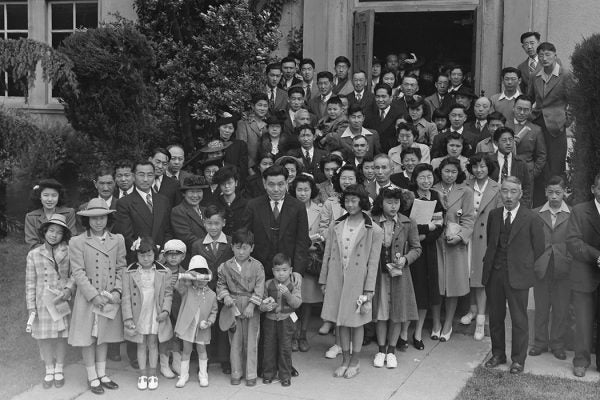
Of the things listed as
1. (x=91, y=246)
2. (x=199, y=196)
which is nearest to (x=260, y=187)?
(x=199, y=196)

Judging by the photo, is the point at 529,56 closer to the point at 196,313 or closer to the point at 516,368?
the point at 516,368

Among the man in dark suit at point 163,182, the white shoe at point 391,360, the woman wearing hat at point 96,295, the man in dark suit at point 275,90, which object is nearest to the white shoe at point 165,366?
the woman wearing hat at point 96,295

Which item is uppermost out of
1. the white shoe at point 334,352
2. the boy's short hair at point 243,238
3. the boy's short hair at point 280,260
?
the boy's short hair at point 243,238

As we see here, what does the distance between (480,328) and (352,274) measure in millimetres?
1742

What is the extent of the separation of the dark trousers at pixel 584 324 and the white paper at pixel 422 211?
1474 millimetres

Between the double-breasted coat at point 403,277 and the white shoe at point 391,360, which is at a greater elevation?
the double-breasted coat at point 403,277

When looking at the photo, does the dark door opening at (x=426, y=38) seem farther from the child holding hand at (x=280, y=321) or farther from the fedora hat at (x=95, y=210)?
the fedora hat at (x=95, y=210)

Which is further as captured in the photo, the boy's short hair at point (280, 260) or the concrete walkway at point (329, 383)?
the boy's short hair at point (280, 260)

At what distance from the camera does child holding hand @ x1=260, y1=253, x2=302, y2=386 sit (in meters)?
6.54

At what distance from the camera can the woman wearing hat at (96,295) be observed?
6.38 metres

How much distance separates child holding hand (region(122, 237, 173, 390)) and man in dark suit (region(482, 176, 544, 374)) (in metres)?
2.85

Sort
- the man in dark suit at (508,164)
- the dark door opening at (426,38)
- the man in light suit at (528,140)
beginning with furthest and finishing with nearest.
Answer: the dark door opening at (426,38), the man in light suit at (528,140), the man in dark suit at (508,164)

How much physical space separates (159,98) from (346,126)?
335cm

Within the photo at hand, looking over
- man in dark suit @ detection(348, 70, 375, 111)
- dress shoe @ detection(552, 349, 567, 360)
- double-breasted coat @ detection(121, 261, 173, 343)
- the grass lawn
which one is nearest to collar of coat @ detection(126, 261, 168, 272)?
double-breasted coat @ detection(121, 261, 173, 343)
